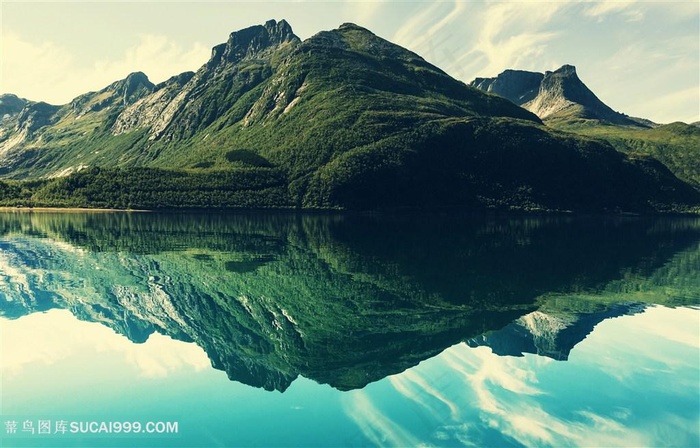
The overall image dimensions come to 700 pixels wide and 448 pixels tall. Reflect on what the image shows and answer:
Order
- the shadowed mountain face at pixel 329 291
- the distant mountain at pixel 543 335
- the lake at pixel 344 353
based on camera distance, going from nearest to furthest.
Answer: the lake at pixel 344 353 → the shadowed mountain face at pixel 329 291 → the distant mountain at pixel 543 335

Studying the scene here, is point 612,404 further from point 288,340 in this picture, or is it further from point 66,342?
point 66,342

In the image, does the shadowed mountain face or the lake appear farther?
the shadowed mountain face

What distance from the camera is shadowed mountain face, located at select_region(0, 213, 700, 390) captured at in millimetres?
47969

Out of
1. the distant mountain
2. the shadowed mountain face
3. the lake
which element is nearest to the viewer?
the lake

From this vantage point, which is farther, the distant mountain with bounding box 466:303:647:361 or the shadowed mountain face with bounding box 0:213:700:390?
the distant mountain with bounding box 466:303:647:361

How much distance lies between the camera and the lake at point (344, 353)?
109 feet

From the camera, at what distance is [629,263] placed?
4028 inches

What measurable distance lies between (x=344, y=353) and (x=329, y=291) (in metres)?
24.9

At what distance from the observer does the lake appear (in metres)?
33.3

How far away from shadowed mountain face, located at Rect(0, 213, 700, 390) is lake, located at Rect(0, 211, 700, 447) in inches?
15.5

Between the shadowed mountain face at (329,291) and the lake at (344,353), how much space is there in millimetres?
393

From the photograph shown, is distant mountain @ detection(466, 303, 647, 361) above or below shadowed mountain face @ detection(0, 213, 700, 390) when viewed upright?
below

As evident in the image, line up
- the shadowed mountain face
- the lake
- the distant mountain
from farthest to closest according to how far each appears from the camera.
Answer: the distant mountain → the shadowed mountain face → the lake

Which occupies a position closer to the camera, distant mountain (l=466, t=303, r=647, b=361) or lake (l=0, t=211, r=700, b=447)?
lake (l=0, t=211, r=700, b=447)
